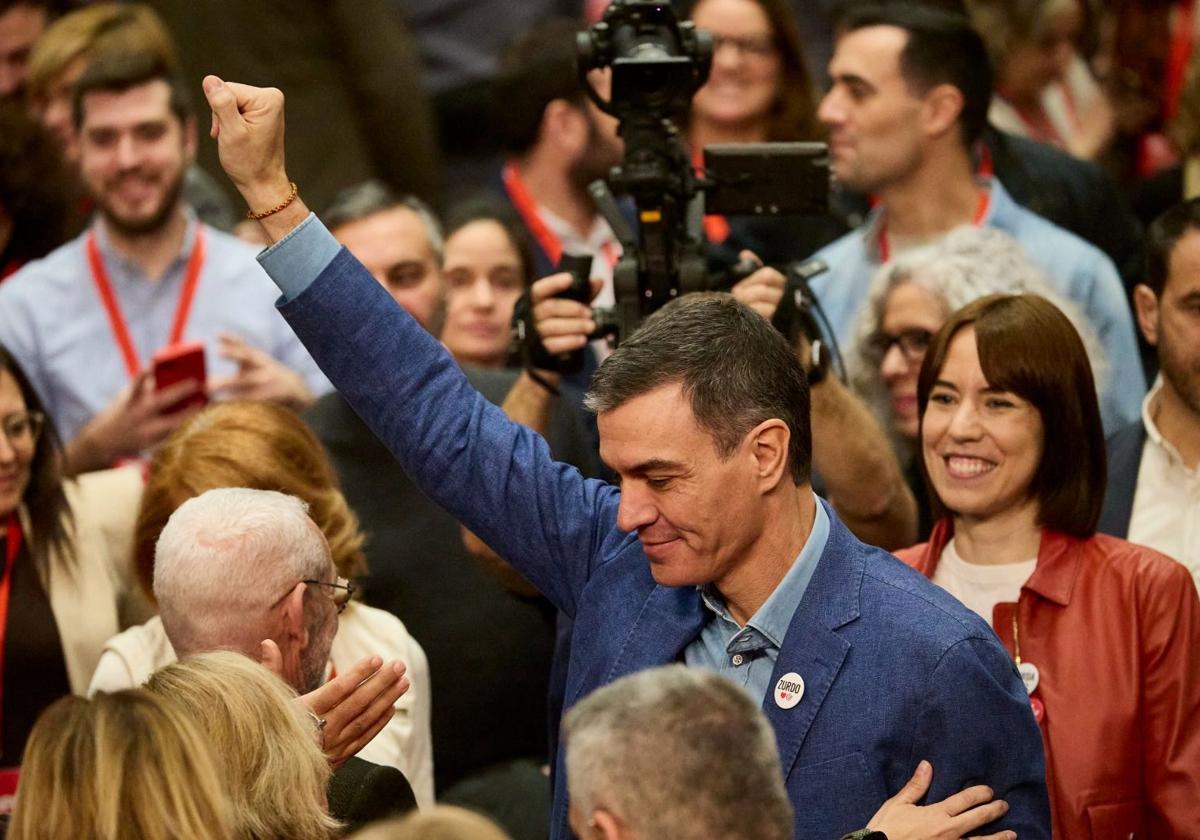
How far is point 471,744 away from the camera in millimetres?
4492

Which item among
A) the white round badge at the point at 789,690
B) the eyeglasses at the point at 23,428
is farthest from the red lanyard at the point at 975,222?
the white round badge at the point at 789,690

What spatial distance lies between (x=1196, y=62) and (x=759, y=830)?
3.80 metres

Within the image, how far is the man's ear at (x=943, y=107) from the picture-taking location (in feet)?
18.0

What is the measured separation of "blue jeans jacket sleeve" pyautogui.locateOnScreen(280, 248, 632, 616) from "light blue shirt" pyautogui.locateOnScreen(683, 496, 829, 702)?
243 millimetres

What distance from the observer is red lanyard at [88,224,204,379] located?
5594 millimetres

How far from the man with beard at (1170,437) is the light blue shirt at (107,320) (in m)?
2.51

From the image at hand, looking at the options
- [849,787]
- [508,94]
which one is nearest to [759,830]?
[849,787]

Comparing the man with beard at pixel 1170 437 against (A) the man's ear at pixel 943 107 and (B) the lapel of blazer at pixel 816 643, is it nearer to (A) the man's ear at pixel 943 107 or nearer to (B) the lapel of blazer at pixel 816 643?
(B) the lapel of blazer at pixel 816 643

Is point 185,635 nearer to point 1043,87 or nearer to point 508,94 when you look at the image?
point 508,94

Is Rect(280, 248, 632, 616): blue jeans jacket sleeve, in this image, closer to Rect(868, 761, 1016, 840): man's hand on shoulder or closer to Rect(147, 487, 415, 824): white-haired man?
Rect(147, 487, 415, 824): white-haired man

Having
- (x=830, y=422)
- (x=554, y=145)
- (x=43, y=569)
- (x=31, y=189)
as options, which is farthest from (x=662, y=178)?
(x=31, y=189)

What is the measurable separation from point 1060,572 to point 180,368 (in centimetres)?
252

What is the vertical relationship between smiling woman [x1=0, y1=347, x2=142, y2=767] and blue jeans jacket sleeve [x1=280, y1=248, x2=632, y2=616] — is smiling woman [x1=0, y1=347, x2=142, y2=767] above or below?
below

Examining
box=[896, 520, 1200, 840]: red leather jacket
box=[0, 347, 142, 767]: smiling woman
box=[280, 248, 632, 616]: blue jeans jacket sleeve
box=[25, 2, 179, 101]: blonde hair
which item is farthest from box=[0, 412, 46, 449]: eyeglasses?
box=[896, 520, 1200, 840]: red leather jacket
